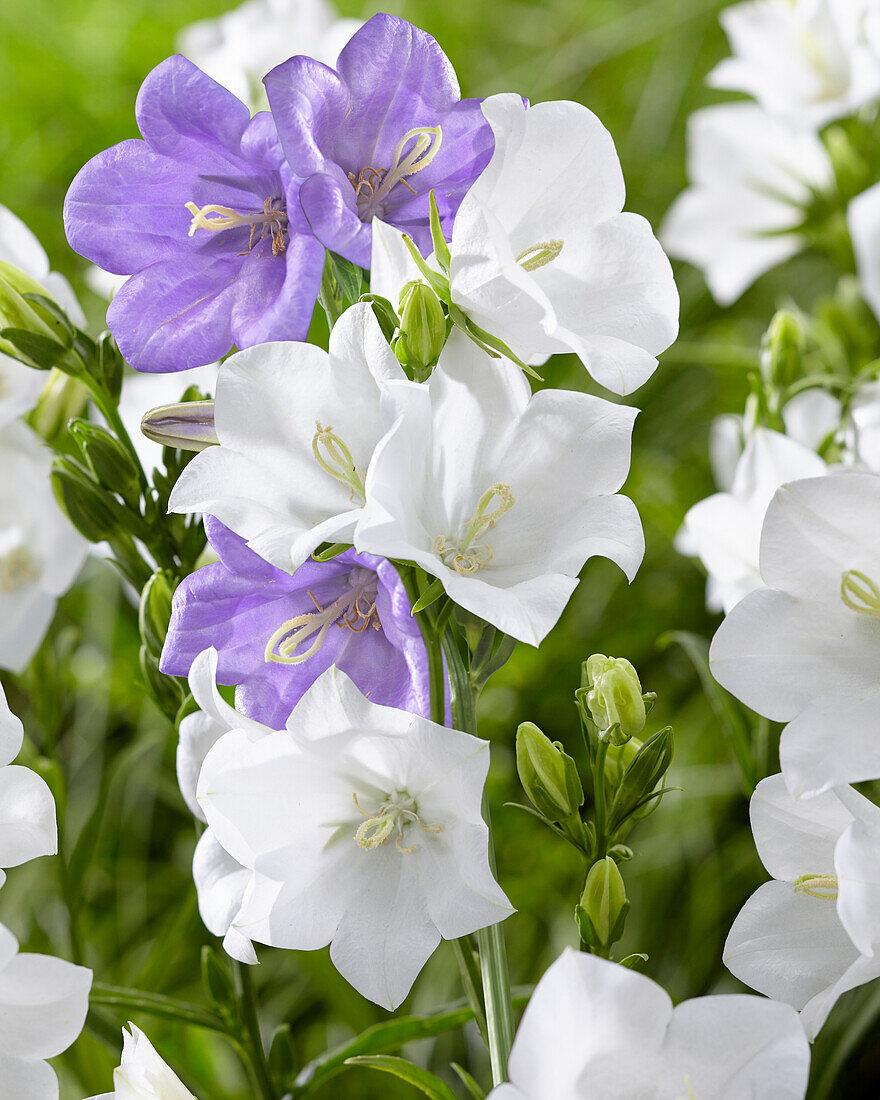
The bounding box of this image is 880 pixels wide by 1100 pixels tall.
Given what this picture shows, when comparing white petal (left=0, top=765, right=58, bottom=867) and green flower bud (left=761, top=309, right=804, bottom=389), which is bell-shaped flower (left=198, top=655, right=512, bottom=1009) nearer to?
white petal (left=0, top=765, right=58, bottom=867)

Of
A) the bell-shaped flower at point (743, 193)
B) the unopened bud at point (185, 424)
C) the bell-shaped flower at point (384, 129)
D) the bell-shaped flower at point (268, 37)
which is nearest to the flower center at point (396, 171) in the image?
the bell-shaped flower at point (384, 129)

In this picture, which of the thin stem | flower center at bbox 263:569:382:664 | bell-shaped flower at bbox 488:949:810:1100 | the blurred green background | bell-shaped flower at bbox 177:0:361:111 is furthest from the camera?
bell-shaped flower at bbox 177:0:361:111

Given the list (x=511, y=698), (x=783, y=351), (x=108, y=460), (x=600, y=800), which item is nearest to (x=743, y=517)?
(x=783, y=351)

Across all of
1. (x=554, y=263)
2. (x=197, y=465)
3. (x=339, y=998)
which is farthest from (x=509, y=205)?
(x=339, y=998)

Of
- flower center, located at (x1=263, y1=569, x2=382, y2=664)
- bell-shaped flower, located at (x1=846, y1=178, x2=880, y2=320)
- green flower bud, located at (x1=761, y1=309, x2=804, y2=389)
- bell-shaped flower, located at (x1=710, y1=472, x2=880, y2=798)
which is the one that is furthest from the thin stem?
bell-shaped flower, located at (x1=846, y1=178, x2=880, y2=320)

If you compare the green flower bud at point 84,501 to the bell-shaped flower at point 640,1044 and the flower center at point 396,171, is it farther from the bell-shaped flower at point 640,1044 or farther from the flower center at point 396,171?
the bell-shaped flower at point 640,1044

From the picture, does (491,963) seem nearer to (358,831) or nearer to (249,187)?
(358,831)

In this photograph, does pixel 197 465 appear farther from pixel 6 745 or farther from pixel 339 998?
pixel 339 998
